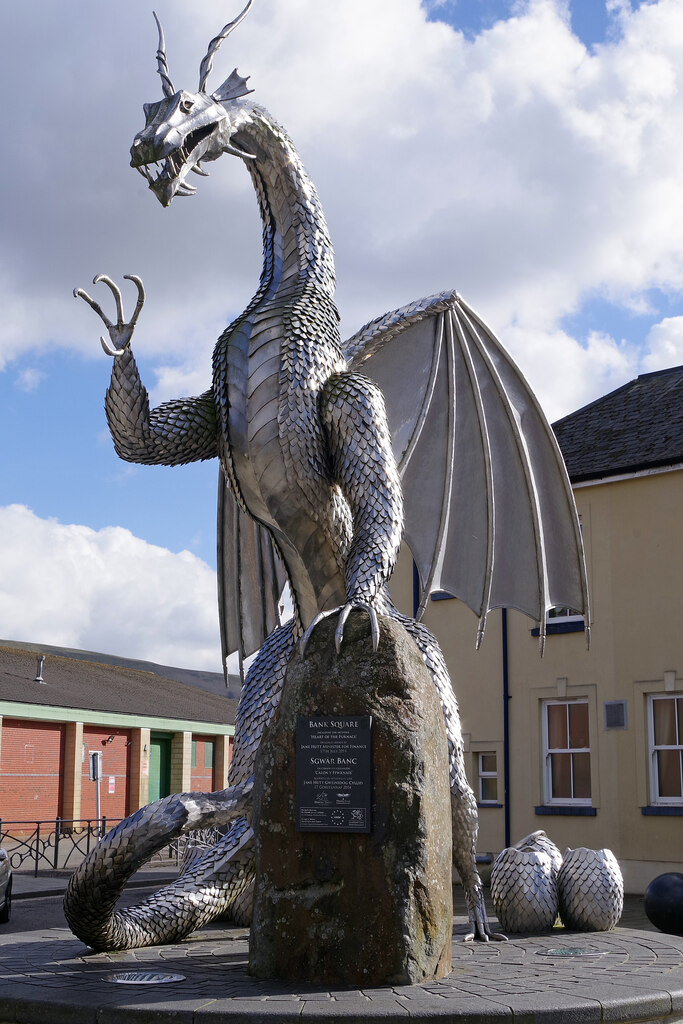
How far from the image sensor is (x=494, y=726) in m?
16.1

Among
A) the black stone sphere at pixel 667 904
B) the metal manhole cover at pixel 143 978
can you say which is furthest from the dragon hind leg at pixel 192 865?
the black stone sphere at pixel 667 904

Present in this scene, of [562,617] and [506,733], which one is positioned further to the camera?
[506,733]

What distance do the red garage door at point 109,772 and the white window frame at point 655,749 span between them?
1713 centimetres

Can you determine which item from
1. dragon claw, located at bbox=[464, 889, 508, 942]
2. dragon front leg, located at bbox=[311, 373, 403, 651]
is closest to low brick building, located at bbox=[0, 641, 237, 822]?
dragon claw, located at bbox=[464, 889, 508, 942]

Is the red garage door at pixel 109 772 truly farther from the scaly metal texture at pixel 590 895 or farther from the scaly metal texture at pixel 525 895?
the scaly metal texture at pixel 590 895

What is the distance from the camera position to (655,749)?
1465 centimetres

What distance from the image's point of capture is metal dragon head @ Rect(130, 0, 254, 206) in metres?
5.62

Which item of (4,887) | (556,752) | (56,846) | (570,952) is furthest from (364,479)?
(56,846)

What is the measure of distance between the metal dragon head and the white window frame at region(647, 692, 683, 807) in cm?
1077

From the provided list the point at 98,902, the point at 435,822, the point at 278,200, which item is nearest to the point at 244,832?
the point at 98,902

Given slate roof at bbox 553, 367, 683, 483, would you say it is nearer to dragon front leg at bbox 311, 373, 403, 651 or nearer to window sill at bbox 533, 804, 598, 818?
window sill at bbox 533, 804, 598, 818

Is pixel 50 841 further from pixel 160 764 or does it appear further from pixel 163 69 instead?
pixel 163 69

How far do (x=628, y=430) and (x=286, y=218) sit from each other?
36.0 ft

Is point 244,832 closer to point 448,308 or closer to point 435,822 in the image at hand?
point 435,822
